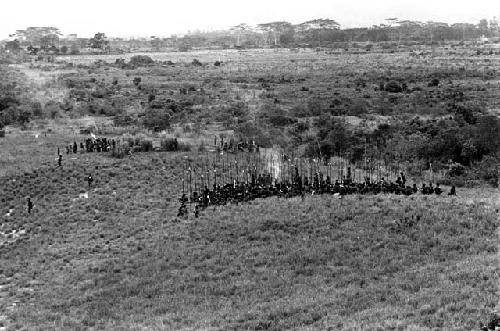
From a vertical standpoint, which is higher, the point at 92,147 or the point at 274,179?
the point at 92,147

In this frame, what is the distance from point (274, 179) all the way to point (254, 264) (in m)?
8.05

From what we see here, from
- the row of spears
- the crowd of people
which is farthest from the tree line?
the row of spears

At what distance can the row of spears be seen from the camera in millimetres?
21875

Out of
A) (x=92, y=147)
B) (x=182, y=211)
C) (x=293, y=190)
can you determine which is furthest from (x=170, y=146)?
(x=293, y=190)

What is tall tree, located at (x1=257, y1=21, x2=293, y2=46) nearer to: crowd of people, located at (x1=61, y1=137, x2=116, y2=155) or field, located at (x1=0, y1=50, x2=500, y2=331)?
crowd of people, located at (x1=61, y1=137, x2=116, y2=155)

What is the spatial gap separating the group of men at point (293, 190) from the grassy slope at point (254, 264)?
0.70 meters

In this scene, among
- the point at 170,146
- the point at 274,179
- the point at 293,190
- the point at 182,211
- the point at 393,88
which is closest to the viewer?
the point at 182,211

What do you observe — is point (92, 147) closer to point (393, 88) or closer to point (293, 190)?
point (293, 190)

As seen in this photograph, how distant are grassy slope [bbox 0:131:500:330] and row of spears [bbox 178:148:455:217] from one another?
33.2 inches

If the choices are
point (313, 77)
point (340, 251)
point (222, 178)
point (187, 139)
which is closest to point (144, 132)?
point (187, 139)

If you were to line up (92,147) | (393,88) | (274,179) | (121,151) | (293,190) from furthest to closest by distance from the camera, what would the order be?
(393,88) < (92,147) < (121,151) < (274,179) < (293,190)

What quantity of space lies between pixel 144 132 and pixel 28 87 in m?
27.5

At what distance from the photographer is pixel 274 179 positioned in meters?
24.9

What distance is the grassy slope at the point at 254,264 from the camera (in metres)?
13.3
